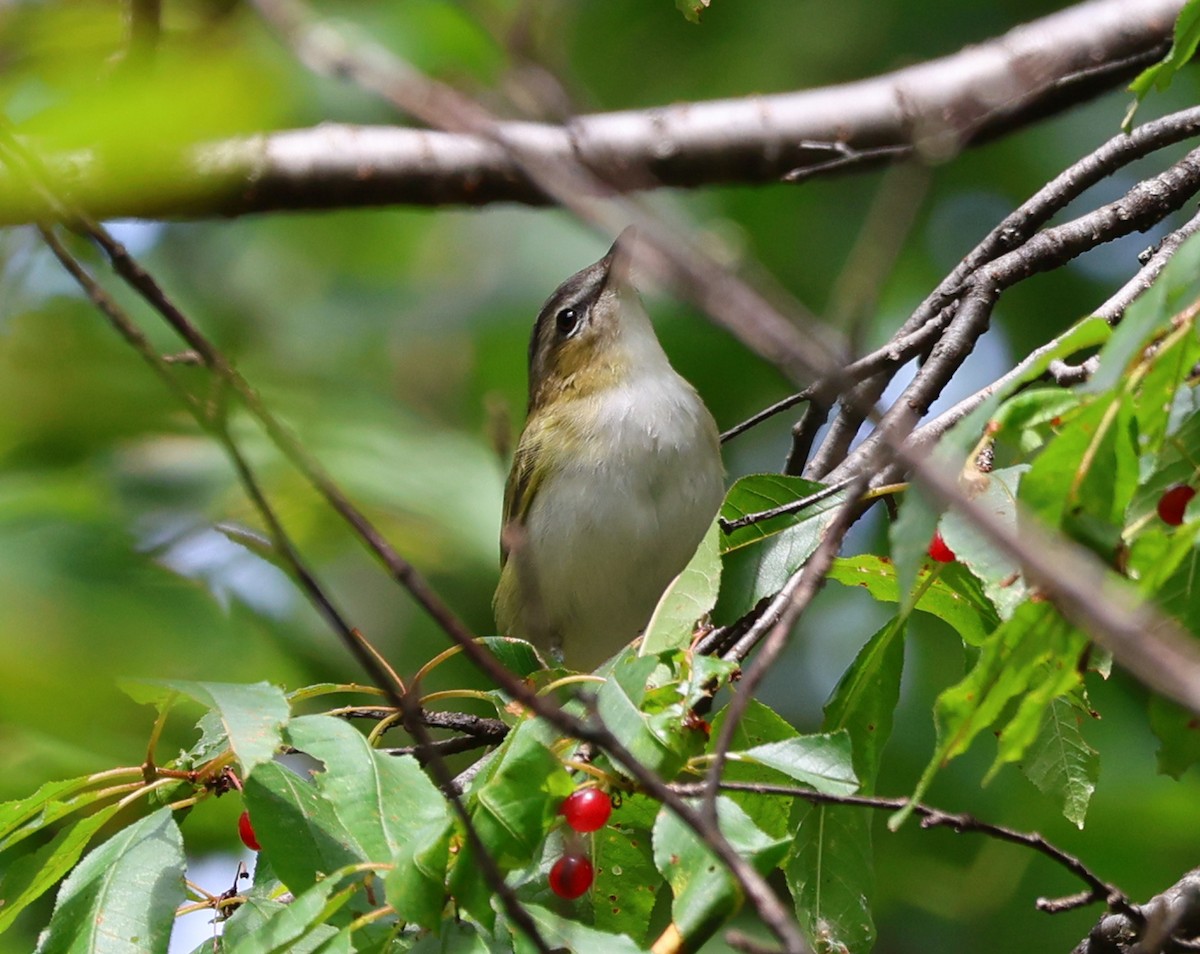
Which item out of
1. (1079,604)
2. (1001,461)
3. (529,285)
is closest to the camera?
(1079,604)

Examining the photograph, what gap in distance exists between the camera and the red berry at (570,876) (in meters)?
2.43

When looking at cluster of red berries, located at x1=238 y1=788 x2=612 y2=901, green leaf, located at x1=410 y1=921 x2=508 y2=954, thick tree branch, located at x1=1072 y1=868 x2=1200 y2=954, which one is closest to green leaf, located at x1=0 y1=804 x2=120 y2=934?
cluster of red berries, located at x1=238 y1=788 x2=612 y2=901

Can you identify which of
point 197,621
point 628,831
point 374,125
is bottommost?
point 628,831

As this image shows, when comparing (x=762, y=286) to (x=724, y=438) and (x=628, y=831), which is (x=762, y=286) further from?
(x=724, y=438)

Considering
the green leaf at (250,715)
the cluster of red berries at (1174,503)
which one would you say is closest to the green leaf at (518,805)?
the green leaf at (250,715)

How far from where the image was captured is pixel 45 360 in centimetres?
180

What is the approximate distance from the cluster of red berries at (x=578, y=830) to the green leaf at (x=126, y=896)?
67 centimetres

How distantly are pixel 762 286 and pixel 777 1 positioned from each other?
566 cm

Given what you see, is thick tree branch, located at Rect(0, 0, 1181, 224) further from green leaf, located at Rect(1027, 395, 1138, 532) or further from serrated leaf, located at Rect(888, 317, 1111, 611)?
green leaf, located at Rect(1027, 395, 1138, 532)

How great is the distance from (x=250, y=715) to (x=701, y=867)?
2.58ft

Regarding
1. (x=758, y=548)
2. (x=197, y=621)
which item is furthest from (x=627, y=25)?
(x=197, y=621)

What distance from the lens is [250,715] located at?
2.30 metres

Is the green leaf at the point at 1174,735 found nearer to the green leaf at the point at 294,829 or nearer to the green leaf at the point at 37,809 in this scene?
the green leaf at the point at 294,829

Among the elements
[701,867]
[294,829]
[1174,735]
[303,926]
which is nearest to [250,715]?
[294,829]
